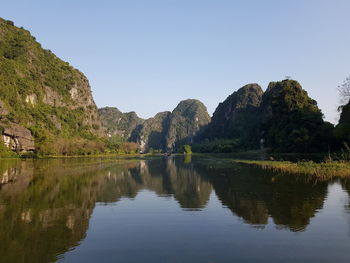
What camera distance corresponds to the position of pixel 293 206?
16.9 meters

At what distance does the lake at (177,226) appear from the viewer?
9812mm

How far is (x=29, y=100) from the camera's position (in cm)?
15288

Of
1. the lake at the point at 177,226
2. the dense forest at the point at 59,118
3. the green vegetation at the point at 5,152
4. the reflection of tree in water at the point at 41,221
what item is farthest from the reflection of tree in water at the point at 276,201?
the green vegetation at the point at 5,152

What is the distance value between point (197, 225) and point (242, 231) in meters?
2.09

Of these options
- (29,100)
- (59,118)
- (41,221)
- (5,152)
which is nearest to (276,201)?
(41,221)

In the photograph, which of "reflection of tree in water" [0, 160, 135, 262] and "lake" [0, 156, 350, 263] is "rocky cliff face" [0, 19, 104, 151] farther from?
"lake" [0, 156, 350, 263]

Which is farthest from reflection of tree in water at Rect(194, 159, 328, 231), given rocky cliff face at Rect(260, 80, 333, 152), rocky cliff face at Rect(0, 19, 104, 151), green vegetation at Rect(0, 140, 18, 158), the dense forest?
rocky cliff face at Rect(0, 19, 104, 151)

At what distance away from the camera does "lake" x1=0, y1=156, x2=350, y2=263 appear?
9812mm

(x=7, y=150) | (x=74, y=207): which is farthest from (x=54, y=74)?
(x=74, y=207)

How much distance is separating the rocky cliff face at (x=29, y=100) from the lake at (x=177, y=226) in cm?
9878

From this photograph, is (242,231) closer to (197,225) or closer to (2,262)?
(197,225)

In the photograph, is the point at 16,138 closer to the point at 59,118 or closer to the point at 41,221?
the point at 59,118

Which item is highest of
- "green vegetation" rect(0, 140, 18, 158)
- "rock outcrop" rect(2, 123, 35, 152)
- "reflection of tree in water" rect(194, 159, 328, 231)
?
"rock outcrop" rect(2, 123, 35, 152)

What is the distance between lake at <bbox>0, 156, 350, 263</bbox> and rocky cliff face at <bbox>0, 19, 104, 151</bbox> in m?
98.8
